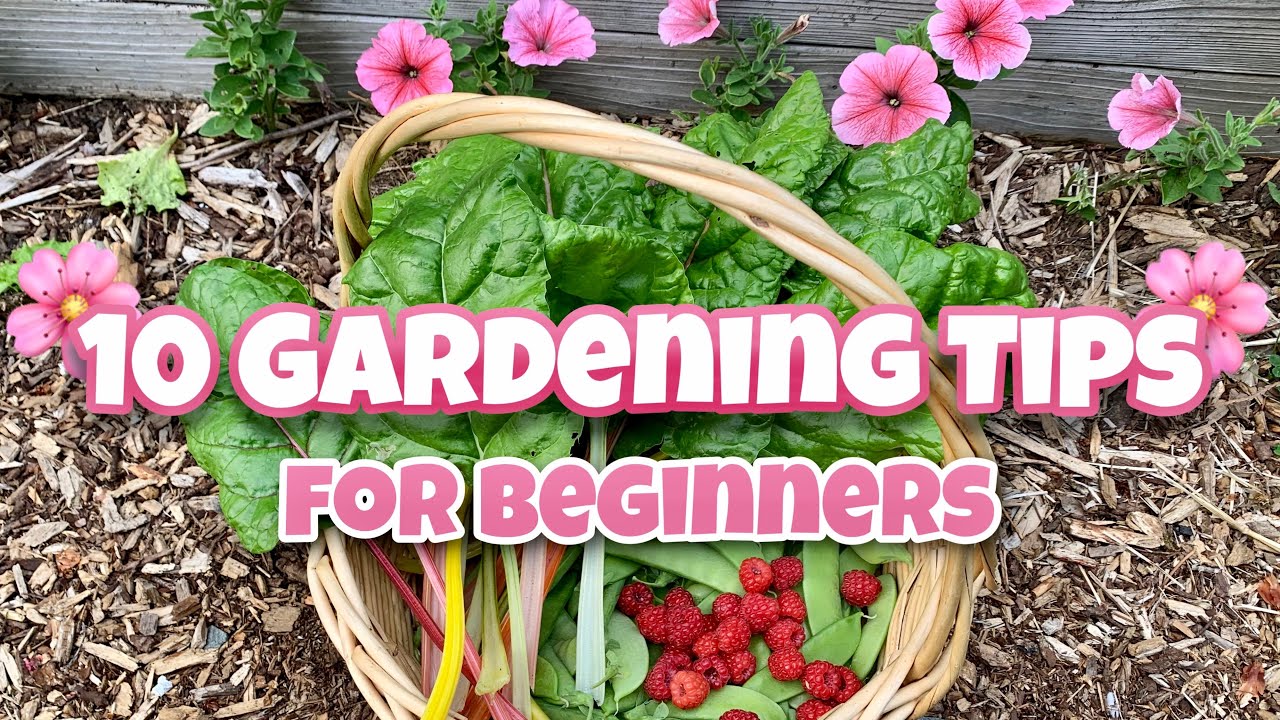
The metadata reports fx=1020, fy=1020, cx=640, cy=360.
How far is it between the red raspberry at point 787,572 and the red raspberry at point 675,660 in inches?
6.6

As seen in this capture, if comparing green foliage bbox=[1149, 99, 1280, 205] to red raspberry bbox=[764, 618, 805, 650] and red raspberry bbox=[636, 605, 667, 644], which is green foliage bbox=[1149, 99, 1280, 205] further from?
red raspberry bbox=[636, 605, 667, 644]

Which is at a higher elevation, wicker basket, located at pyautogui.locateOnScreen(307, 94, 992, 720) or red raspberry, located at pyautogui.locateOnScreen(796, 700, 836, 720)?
wicker basket, located at pyautogui.locateOnScreen(307, 94, 992, 720)

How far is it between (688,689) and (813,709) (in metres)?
0.17

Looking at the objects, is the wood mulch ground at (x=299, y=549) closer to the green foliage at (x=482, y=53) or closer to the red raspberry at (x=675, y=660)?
the green foliage at (x=482, y=53)

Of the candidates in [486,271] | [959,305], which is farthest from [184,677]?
[959,305]

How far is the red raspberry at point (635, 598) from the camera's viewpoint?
146 centimetres

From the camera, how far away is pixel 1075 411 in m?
1.27

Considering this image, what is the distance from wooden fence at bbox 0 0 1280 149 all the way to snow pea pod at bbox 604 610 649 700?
0.93 meters

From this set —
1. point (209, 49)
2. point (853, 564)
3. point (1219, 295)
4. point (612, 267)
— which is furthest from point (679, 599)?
point (209, 49)

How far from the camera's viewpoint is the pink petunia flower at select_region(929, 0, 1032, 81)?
1.50m

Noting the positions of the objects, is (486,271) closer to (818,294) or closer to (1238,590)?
(818,294)

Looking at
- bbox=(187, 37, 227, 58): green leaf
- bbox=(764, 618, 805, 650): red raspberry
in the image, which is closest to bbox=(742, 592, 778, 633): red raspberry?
bbox=(764, 618, 805, 650): red raspberry

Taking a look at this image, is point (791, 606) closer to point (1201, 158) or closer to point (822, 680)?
point (822, 680)

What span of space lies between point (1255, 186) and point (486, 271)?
1391 millimetres
